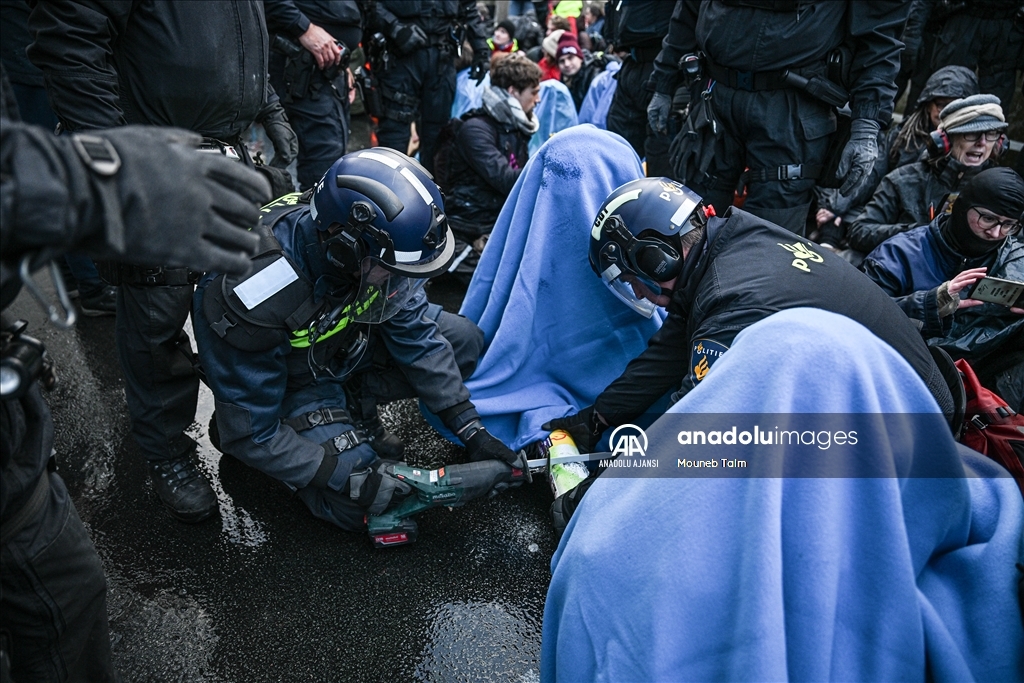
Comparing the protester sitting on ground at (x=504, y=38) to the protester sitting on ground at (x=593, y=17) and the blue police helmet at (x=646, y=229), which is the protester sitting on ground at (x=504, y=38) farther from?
the blue police helmet at (x=646, y=229)

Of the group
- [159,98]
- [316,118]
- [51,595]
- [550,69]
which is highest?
[159,98]

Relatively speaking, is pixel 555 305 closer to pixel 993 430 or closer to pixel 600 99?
pixel 993 430

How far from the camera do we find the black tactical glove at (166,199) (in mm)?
1117

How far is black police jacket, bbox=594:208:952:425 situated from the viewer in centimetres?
208

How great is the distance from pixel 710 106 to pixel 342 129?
226cm

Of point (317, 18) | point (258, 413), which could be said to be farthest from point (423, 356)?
point (317, 18)

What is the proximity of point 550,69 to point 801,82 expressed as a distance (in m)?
4.75

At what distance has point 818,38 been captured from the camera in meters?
3.53

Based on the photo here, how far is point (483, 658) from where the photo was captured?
7.53 ft

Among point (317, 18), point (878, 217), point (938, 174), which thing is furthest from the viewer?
point (317, 18)

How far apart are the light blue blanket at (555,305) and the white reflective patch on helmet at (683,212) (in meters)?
0.73

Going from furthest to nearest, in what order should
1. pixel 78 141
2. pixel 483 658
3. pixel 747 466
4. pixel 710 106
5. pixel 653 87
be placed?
1. pixel 653 87
2. pixel 710 106
3. pixel 483 658
4. pixel 747 466
5. pixel 78 141

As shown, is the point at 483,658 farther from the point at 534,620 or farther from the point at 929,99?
the point at 929,99

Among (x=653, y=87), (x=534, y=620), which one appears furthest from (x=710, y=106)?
(x=534, y=620)
